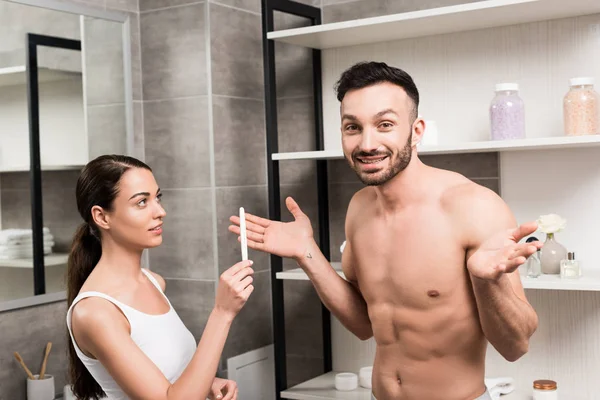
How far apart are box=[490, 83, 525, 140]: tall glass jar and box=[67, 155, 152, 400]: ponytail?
1.15m

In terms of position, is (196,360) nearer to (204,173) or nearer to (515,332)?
(515,332)

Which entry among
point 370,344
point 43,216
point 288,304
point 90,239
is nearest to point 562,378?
point 370,344

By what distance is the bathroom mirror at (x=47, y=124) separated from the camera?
8.33ft

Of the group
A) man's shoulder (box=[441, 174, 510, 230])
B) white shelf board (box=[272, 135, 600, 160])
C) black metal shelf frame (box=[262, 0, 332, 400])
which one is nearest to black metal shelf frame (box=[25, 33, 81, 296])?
black metal shelf frame (box=[262, 0, 332, 400])

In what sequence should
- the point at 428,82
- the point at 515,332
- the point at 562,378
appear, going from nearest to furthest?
the point at 515,332, the point at 562,378, the point at 428,82

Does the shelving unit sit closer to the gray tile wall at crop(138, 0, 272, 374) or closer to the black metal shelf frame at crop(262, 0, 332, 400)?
the black metal shelf frame at crop(262, 0, 332, 400)

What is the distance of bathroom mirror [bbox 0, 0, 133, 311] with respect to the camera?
2539mm

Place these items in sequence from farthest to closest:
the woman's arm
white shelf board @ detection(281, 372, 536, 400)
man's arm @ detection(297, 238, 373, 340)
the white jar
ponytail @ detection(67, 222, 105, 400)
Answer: white shelf board @ detection(281, 372, 536, 400) < the white jar < man's arm @ detection(297, 238, 373, 340) < ponytail @ detection(67, 222, 105, 400) < the woman's arm

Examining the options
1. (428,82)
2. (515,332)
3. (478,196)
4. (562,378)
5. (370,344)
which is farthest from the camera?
(370,344)

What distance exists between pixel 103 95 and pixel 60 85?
209 mm

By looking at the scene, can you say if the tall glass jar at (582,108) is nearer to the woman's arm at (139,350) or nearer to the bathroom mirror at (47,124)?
the woman's arm at (139,350)

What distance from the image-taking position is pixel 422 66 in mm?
2848

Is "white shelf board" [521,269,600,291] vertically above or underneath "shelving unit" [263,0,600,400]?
underneath

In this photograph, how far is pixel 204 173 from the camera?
290cm
